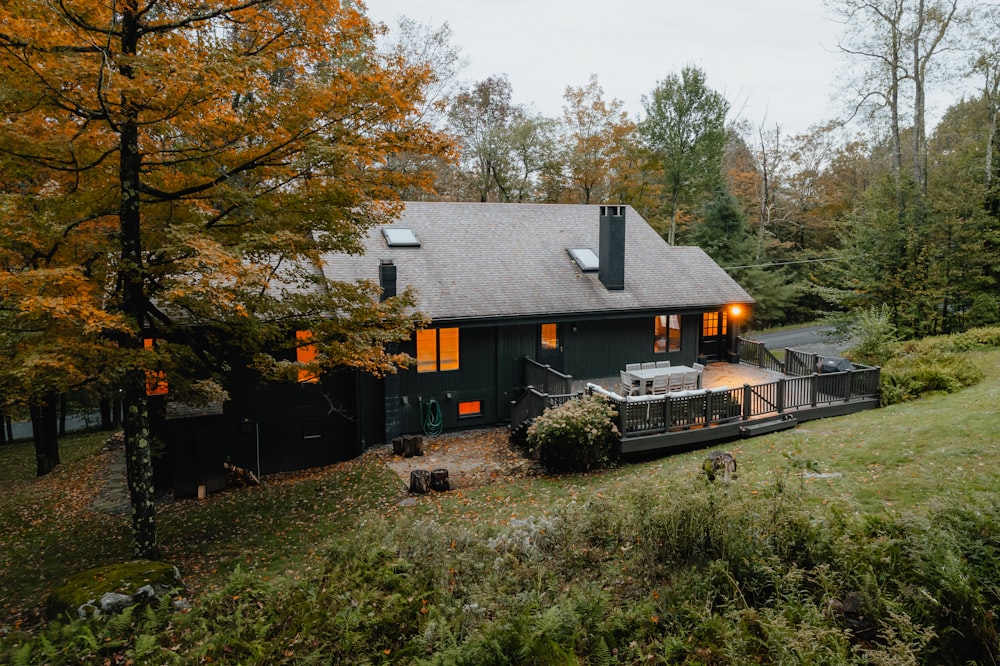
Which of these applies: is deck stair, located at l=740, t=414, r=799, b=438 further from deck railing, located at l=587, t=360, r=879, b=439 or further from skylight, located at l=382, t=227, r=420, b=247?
skylight, located at l=382, t=227, r=420, b=247

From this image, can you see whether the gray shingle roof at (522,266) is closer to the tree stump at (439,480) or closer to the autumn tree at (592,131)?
the tree stump at (439,480)

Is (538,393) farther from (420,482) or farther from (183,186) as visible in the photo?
(183,186)

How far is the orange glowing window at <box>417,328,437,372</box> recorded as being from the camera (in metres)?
15.5

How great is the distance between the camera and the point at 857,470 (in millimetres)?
9891

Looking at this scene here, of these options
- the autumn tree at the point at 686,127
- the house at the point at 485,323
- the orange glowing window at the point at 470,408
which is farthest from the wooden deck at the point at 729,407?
the autumn tree at the point at 686,127

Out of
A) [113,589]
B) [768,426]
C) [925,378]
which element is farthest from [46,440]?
[925,378]

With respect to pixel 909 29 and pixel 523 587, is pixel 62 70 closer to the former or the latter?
pixel 523 587

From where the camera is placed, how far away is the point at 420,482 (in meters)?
11.8

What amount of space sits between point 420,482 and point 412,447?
251 centimetres

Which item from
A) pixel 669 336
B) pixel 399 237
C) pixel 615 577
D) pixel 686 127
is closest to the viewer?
pixel 615 577

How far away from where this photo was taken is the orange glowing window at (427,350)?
15539 mm

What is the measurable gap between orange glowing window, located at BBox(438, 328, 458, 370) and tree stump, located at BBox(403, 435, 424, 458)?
2370mm

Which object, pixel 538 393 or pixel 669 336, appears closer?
pixel 538 393

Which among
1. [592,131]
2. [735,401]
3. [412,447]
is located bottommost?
[412,447]
